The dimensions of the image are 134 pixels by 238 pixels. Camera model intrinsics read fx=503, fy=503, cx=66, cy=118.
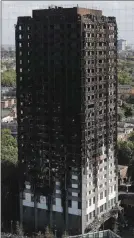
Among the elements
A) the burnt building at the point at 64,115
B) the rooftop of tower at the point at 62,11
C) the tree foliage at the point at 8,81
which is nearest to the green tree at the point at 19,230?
the burnt building at the point at 64,115

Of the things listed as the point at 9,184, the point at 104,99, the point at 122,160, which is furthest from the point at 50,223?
the point at 122,160

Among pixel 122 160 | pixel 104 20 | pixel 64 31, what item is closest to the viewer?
pixel 64 31

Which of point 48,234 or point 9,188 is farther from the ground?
point 9,188

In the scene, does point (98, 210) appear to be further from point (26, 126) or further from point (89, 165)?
point (26, 126)

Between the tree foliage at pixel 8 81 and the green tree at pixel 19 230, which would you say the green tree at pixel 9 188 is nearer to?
the green tree at pixel 19 230

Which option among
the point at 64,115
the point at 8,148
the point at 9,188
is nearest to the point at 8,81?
the point at 8,148

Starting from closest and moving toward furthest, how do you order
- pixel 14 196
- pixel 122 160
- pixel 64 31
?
pixel 64 31 → pixel 14 196 → pixel 122 160

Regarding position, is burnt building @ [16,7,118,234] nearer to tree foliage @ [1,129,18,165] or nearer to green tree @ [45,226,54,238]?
green tree @ [45,226,54,238]

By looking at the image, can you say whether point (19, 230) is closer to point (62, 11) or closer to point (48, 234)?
point (48, 234)

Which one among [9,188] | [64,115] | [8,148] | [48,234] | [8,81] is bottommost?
[48,234]
